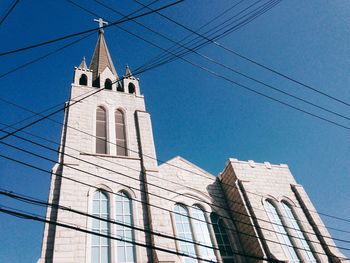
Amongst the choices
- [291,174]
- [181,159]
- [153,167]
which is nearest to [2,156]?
[153,167]

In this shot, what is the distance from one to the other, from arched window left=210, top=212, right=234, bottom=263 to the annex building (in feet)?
0.18

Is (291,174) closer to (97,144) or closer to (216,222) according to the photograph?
(216,222)

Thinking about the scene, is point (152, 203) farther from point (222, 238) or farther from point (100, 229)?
point (222, 238)

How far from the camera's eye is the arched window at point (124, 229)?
1155 centimetres

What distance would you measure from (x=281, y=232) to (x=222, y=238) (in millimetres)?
3135

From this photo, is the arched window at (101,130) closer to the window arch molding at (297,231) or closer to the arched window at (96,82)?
the arched window at (96,82)

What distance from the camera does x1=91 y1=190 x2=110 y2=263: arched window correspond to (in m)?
11.2

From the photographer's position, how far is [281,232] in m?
14.4

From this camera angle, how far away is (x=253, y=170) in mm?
17016

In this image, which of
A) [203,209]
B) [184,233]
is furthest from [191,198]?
[184,233]

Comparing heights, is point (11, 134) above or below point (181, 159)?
below

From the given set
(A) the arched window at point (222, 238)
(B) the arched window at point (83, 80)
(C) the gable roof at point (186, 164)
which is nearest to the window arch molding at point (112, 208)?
(C) the gable roof at point (186, 164)

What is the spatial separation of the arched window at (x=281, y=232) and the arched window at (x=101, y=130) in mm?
9809

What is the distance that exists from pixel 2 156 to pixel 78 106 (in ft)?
36.3
